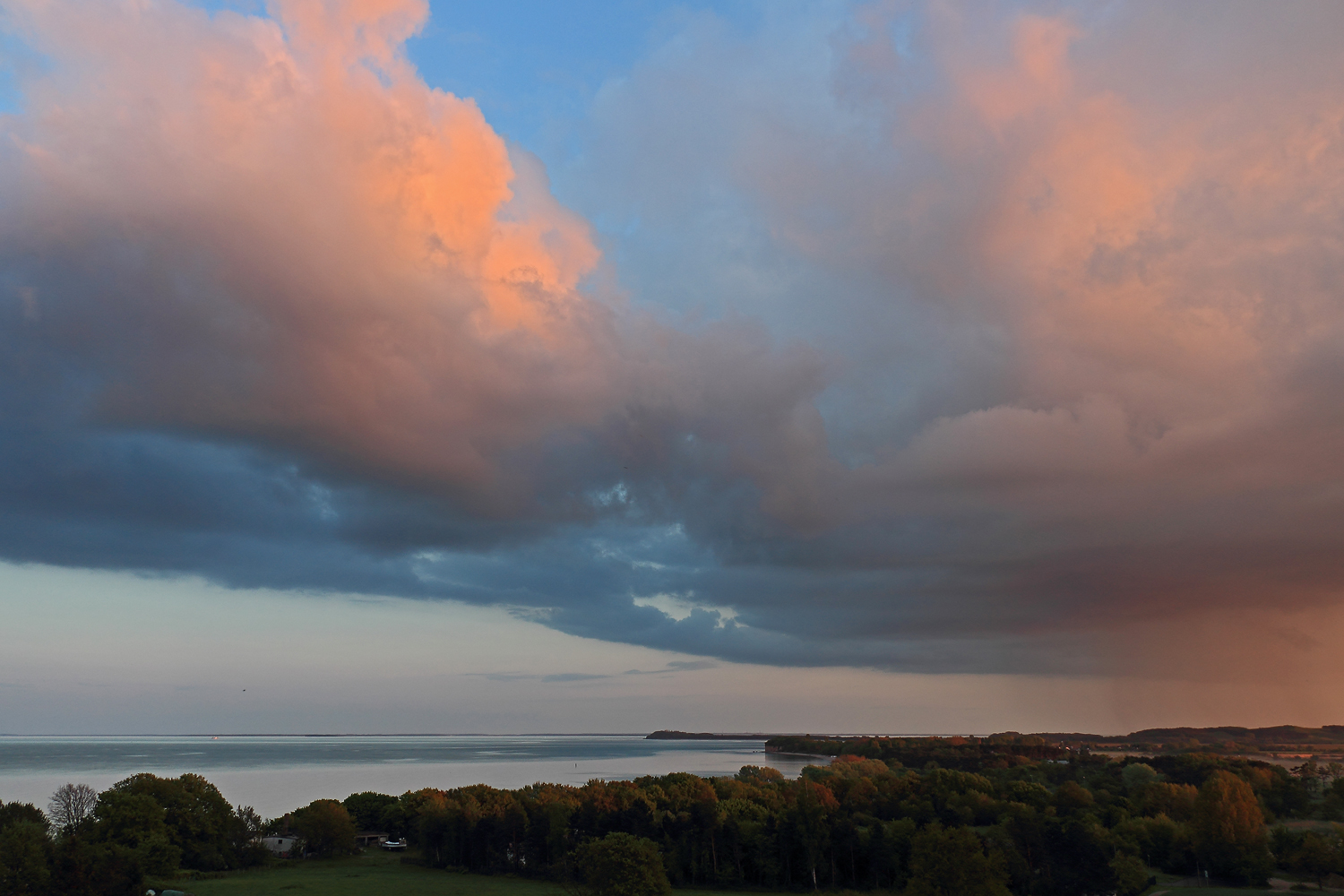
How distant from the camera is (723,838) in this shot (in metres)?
97.4

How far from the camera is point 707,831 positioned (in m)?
97.0

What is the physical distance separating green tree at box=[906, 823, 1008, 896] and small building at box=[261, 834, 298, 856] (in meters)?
84.5

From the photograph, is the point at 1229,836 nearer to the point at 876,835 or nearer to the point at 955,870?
the point at 876,835

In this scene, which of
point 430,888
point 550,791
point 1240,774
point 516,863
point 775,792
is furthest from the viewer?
point 1240,774

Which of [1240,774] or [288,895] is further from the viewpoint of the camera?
[1240,774]

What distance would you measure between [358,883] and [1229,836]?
96.9m

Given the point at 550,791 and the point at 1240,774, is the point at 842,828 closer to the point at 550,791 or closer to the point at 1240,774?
the point at 550,791

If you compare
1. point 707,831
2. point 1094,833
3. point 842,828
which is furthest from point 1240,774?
point 707,831

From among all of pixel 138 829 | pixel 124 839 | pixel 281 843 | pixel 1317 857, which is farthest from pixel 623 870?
pixel 1317 857

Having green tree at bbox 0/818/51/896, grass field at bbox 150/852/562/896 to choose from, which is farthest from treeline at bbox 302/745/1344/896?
green tree at bbox 0/818/51/896

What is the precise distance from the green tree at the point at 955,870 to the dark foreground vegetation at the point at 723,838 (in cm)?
14

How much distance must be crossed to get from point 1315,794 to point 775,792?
109090 mm

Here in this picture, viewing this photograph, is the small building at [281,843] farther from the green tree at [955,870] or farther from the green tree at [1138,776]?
the green tree at [1138,776]

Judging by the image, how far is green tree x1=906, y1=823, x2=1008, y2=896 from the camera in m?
66.8
